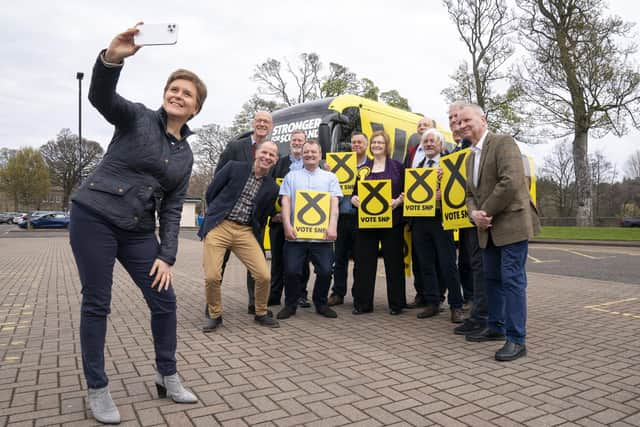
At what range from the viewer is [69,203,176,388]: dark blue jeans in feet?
8.84

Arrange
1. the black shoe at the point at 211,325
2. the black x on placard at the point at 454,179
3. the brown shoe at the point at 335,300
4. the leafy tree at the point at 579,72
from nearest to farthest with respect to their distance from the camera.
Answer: the black shoe at the point at 211,325 < the black x on placard at the point at 454,179 < the brown shoe at the point at 335,300 < the leafy tree at the point at 579,72

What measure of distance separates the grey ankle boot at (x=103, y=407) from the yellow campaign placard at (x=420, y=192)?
142 inches

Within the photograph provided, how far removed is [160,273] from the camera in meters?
2.90

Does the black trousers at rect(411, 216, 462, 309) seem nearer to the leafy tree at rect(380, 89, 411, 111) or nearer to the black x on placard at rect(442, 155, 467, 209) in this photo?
the black x on placard at rect(442, 155, 467, 209)

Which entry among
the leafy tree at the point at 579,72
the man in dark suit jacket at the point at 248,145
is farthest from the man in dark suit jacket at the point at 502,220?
the leafy tree at the point at 579,72

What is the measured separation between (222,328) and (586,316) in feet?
13.6

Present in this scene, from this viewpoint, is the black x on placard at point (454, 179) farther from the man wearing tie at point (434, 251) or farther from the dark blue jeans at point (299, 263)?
the dark blue jeans at point (299, 263)

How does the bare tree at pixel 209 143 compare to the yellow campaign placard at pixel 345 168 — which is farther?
the bare tree at pixel 209 143

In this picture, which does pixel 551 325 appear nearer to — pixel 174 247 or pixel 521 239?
pixel 521 239

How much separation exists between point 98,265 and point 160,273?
0.34m

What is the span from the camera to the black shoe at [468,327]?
4.77 meters

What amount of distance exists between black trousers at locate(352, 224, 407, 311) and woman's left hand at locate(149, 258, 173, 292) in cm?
318

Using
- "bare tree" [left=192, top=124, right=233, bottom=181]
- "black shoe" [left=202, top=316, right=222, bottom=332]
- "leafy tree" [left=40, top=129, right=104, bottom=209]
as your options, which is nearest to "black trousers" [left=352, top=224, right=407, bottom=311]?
"black shoe" [left=202, top=316, right=222, bottom=332]

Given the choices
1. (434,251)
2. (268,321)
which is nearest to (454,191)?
(434,251)
